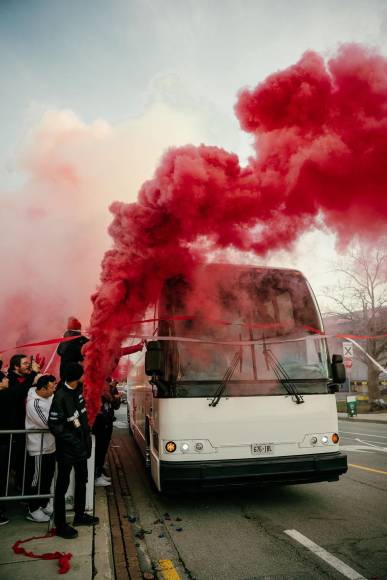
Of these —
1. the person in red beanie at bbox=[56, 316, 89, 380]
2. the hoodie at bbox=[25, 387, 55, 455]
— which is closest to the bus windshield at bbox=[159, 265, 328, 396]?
the person in red beanie at bbox=[56, 316, 89, 380]

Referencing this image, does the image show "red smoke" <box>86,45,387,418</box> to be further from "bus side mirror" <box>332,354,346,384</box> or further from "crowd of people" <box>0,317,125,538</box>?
"bus side mirror" <box>332,354,346,384</box>

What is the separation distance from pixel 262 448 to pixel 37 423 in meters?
2.82

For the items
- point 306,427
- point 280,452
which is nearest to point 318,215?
point 306,427

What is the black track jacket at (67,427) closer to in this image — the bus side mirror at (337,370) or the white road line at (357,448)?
the bus side mirror at (337,370)

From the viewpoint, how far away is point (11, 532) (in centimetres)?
427

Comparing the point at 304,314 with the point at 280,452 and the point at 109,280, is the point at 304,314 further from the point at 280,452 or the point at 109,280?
the point at 109,280

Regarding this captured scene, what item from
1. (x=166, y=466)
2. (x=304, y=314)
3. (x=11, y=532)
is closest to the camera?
(x=11, y=532)

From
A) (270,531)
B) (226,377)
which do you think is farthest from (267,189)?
(270,531)

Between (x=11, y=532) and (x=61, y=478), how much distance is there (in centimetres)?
78

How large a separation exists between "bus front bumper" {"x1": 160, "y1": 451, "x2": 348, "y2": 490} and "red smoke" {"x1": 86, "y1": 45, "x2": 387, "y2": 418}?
2.55 m

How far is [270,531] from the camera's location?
14.6 ft

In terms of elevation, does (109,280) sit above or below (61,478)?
above

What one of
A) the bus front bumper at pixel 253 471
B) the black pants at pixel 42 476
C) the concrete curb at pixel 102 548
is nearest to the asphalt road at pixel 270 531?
the concrete curb at pixel 102 548

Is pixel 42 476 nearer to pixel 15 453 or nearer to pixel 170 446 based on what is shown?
pixel 15 453
